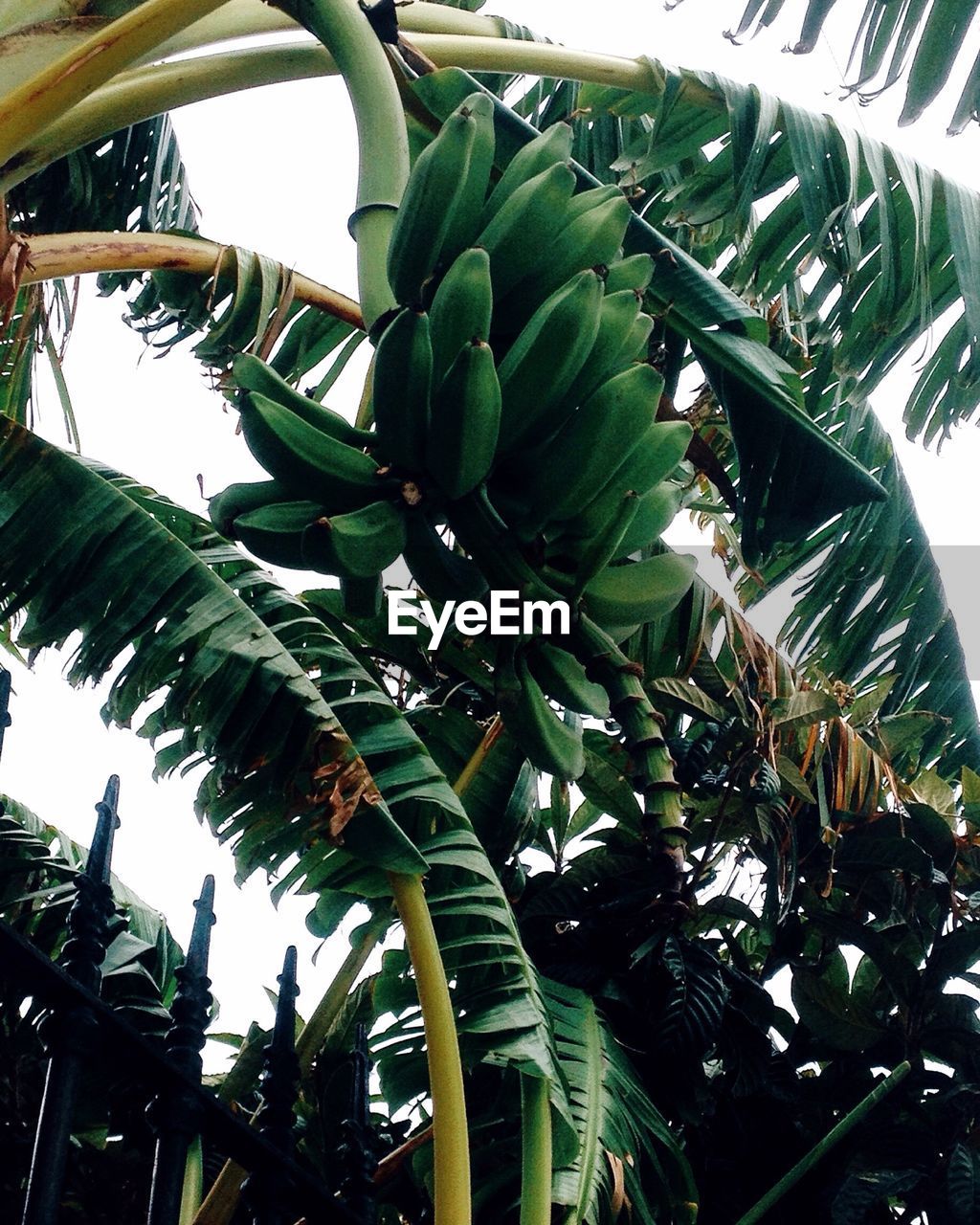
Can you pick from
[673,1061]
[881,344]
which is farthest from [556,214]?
[673,1061]

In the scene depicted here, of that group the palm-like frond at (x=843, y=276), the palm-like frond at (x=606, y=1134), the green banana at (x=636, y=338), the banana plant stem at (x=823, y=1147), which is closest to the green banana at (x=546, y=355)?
the green banana at (x=636, y=338)

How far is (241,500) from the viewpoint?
2.99ft

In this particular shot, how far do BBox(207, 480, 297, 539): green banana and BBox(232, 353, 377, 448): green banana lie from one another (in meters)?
0.06

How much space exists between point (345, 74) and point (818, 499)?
2.80 ft

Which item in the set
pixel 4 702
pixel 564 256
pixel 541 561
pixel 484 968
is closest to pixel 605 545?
pixel 541 561

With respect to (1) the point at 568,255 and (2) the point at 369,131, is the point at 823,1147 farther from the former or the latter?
(2) the point at 369,131

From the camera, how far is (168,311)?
1.92m

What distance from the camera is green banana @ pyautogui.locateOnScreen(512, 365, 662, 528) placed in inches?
35.6

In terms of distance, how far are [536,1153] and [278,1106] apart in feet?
1.26

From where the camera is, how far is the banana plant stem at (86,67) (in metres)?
0.96

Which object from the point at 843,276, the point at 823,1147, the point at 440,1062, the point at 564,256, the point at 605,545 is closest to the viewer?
the point at 605,545

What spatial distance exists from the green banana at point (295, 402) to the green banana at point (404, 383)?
59 millimetres

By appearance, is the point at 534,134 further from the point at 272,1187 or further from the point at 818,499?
the point at 272,1187

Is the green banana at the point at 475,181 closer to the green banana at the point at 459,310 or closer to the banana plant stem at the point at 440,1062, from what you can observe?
the green banana at the point at 459,310
